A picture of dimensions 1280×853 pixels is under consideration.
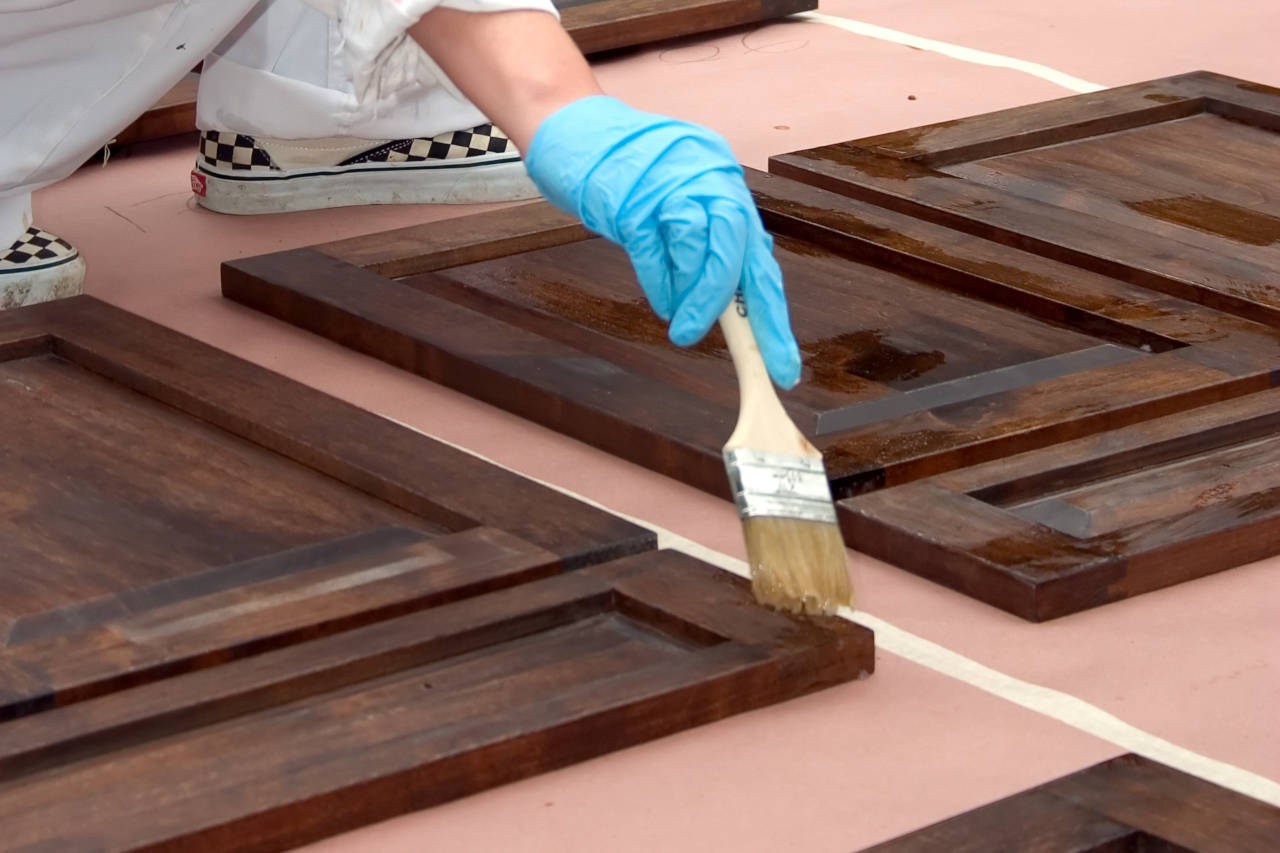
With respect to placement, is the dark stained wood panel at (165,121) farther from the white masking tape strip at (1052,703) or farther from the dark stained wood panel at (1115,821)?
the dark stained wood panel at (1115,821)

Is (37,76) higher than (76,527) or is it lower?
higher

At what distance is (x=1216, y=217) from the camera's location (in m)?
2.26

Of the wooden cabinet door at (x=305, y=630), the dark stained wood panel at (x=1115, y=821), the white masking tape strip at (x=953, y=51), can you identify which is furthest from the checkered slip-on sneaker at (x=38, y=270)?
the white masking tape strip at (x=953, y=51)

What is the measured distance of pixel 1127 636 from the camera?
1445mm

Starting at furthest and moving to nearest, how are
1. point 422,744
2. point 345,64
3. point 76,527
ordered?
point 345,64 < point 76,527 < point 422,744

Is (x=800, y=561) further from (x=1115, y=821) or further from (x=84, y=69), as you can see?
(x=84, y=69)

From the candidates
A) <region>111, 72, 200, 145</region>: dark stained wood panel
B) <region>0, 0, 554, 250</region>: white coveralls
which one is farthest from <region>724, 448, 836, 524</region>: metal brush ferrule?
<region>111, 72, 200, 145</region>: dark stained wood panel

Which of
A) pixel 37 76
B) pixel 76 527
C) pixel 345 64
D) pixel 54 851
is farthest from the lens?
pixel 345 64

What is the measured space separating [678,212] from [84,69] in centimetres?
105

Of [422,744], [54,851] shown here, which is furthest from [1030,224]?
[54,851]

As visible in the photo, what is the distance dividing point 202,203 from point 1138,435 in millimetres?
1352

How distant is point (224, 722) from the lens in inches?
51.4

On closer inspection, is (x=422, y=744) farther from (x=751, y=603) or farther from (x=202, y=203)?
(x=202, y=203)

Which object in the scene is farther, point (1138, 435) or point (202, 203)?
point (202, 203)
